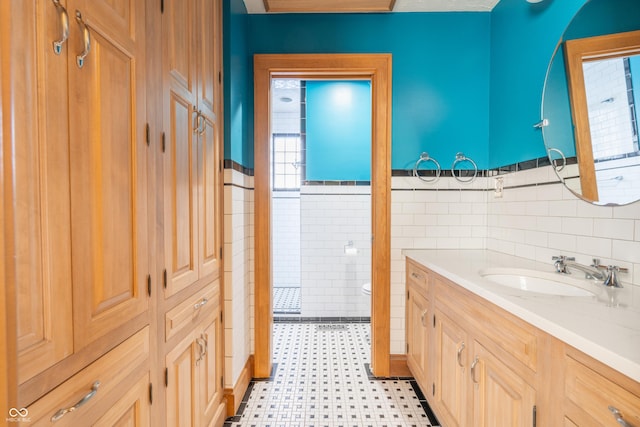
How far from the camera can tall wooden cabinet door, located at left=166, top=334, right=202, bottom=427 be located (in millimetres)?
1173

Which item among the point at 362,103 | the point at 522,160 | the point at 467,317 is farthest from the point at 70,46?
the point at 362,103

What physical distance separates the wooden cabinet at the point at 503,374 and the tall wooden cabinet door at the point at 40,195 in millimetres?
1209

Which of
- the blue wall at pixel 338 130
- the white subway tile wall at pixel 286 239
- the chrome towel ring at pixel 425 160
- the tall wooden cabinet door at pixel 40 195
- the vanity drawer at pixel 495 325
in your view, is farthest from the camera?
the white subway tile wall at pixel 286 239

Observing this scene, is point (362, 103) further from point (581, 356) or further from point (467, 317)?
point (581, 356)

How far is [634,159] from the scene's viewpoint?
1.18m

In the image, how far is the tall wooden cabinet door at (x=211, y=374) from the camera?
1.49m

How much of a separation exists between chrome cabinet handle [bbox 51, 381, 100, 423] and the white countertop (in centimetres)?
118

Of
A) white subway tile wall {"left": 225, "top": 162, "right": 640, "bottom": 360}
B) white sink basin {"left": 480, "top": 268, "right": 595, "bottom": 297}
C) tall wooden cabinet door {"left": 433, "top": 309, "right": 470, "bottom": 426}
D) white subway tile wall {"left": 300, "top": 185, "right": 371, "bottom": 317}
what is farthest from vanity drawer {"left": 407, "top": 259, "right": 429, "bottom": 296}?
white subway tile wall {"left": 300, "top": 185, "right": 371, "bottom": 317}

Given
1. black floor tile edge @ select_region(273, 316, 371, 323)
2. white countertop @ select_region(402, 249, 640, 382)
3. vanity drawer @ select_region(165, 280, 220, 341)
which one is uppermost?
white countertop @ select_region(402, 249, 640, 382)

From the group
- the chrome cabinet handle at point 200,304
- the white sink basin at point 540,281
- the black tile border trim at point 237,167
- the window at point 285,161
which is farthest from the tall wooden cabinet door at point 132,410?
the window at point 285,161

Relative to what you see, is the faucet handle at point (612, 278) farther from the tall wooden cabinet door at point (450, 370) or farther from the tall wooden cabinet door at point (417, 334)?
the tall wooden cabinet door at point (417, 334)

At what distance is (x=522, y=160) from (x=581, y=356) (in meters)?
1.48

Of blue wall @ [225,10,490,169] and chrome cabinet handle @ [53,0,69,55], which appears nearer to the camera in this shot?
chrome cabinet handle @ [53,0,69,55]

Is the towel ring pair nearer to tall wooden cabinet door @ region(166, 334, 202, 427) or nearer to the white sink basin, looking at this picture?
the white sink basin
